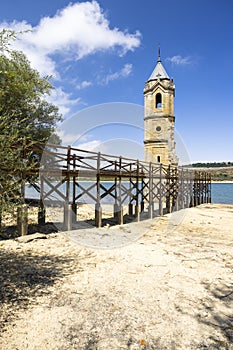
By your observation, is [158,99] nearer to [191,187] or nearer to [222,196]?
[191,187]

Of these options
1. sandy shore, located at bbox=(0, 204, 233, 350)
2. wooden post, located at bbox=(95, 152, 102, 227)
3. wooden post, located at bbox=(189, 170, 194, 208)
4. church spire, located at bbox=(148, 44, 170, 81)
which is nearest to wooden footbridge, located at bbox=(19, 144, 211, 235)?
wooden post, located at bbox=(95, 152, 102, 227)

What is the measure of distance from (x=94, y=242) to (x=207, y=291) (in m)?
4.89

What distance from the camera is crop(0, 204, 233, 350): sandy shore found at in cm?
339

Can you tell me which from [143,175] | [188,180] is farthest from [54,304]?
[188,180]

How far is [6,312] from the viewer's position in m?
3.95

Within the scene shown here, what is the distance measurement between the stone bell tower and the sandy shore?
2088 cm

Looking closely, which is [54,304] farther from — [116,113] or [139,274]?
[116,113]

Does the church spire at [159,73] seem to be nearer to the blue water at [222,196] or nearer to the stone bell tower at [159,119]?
the stone bell tower at [159,119]

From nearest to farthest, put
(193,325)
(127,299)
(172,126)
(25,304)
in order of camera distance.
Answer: (193,325)
(25,304)
(127,299)
(172,126)

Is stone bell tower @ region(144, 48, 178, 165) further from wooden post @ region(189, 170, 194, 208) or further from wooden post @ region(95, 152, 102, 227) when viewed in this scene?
wooden post @ region(95, 152, 102, 227)

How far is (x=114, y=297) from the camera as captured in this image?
15.2 ft

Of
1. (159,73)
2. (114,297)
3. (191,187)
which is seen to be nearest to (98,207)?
(114,297)

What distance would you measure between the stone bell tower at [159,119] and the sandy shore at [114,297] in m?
20.9

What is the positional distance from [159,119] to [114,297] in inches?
1061
